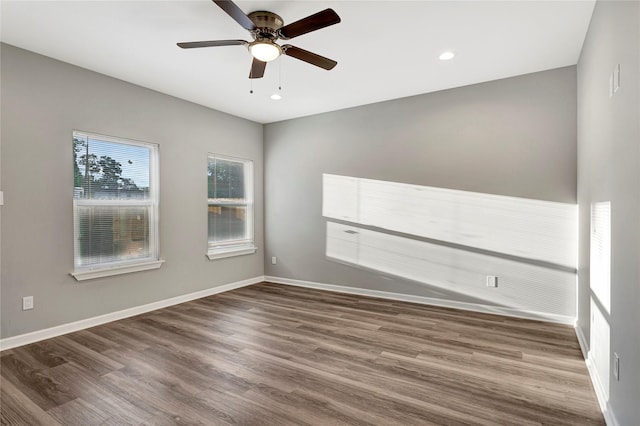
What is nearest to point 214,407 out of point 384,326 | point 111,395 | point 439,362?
A: point 111,395

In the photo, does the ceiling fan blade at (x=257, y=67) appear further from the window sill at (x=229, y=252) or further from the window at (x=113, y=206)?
the window sill at (x=229, y=252)

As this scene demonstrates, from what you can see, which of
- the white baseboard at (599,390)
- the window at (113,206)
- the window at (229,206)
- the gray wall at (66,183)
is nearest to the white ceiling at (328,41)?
the gray wall at (66,183)

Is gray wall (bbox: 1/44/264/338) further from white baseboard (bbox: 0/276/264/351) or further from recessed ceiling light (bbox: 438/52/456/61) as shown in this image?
recessed ceiling light (bbox: 438/52/456/61)

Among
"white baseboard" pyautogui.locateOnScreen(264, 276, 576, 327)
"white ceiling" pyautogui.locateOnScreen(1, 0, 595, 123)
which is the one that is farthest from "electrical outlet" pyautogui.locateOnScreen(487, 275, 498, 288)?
"white ceiling" pyautogui.locateOnScreen(1, 0, 595, 123)

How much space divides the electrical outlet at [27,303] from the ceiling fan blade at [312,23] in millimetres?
3291

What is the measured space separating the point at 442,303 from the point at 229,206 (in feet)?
11.3

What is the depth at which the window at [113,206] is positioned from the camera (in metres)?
3.50

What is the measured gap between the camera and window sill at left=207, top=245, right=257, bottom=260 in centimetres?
488

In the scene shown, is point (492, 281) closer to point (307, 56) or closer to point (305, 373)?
point (305, 373)

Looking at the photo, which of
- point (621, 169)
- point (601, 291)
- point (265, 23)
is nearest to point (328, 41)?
point (265, 23)

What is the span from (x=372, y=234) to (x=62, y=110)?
12.6 ft

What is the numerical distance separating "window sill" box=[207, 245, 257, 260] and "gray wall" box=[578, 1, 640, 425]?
14.2ft

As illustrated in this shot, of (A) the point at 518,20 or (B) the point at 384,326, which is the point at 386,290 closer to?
(B) the point at 384,326

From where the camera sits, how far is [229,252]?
5.12 meters
